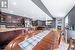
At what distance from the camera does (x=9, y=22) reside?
41.3ft

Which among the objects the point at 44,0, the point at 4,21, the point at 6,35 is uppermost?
the point at 44,0

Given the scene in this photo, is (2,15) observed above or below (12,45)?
above

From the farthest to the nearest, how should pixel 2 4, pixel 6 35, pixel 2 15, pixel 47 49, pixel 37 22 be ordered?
pixel 37 22 < pixel 2 15 < pixel 2 4 < pixel 6 35 < pixel 47 49

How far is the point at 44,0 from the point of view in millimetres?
5961

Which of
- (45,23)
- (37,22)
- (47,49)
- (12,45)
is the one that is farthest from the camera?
(45,23)

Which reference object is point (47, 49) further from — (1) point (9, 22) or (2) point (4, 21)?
(1) point (9, 22)

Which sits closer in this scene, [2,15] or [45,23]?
[2,15]

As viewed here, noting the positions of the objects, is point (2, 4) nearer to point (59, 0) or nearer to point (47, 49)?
point (59, 0)

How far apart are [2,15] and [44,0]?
21.2 ft

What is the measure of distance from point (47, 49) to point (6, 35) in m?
2.57

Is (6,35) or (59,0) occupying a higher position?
(59,0)

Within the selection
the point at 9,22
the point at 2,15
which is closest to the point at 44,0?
the point at 2,15

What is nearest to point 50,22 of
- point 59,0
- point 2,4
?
point 59,0

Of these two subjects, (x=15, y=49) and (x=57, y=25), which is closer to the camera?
(x=15, y=49)
